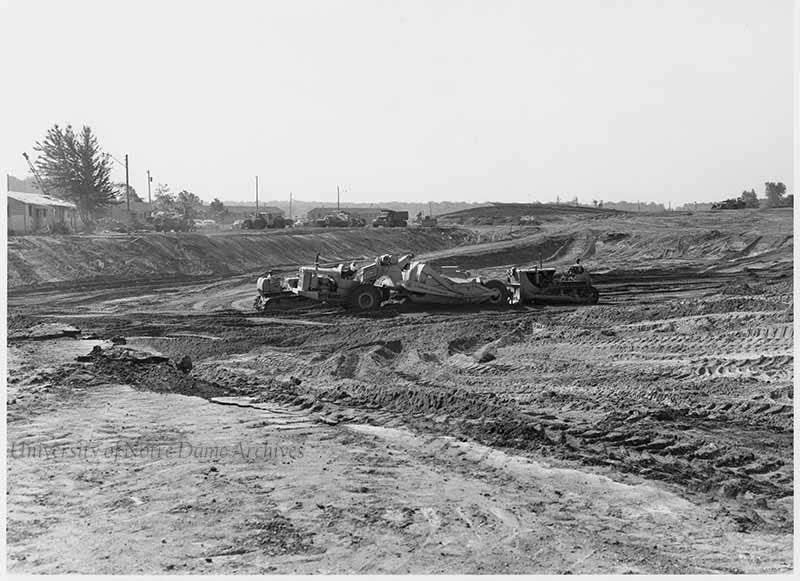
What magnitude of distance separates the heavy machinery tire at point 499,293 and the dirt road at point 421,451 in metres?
4.67

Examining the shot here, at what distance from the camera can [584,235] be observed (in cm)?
4684

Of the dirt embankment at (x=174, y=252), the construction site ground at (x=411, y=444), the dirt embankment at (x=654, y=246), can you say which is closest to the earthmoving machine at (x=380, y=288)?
the construction site ground at (x=411, y=444)

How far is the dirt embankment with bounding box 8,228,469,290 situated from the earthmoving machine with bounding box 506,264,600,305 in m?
14.3

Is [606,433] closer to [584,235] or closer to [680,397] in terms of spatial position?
[680,397]

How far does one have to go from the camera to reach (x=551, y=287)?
23.3 metres

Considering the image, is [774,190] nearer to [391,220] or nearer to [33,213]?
[391,220]

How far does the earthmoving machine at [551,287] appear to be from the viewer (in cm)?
2303

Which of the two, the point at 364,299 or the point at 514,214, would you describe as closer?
the point at 364,299

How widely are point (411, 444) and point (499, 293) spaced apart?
1304 centimetres

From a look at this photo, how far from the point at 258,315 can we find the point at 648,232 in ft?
92.3

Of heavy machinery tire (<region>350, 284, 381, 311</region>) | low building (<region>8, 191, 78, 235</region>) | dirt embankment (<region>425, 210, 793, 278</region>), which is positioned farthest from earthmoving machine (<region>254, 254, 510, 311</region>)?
low building (<region>8, 191, 78, 235</region>)

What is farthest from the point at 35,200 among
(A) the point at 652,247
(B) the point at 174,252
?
(A) the point at 652,247

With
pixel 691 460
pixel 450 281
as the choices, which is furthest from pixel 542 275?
pixel 691 460

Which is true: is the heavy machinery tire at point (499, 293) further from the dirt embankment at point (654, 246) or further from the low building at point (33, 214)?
the low building at point (33, 214)
